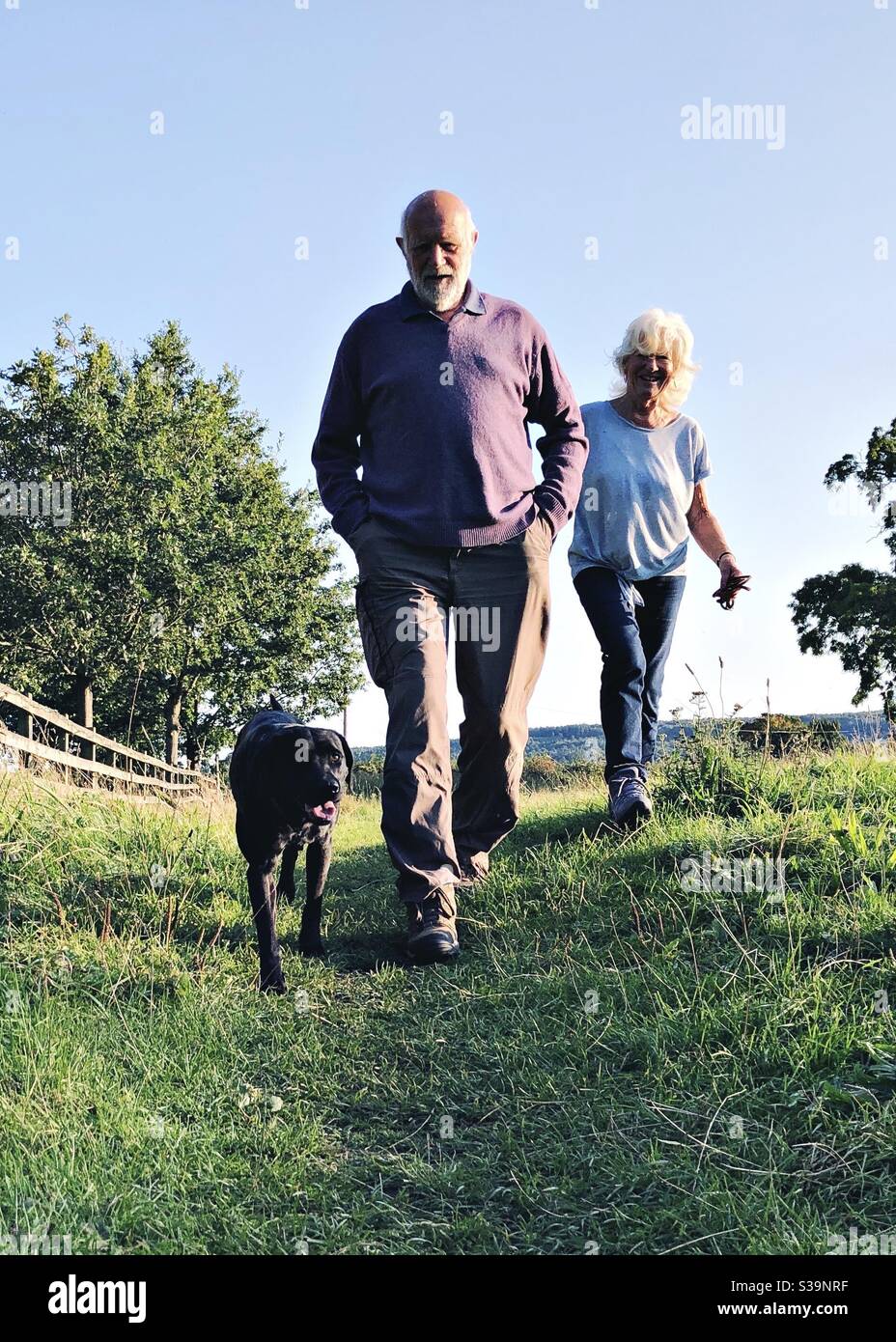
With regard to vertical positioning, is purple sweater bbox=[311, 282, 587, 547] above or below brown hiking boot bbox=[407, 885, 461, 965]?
above

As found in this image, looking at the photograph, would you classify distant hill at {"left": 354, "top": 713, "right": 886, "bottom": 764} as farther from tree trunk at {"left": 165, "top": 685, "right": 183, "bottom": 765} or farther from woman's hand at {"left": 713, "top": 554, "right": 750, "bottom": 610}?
tree trunk at {"left": 165, "top": 685, "right": 183, "bottom": 765}

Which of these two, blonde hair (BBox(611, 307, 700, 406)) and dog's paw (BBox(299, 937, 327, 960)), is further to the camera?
blonde hair (BBox(611, 307, 700, 406))

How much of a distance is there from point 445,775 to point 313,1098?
159 cm

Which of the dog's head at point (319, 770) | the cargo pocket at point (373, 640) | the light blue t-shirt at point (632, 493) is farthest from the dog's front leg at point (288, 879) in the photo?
the light blue t-shirt at point (632, 493)

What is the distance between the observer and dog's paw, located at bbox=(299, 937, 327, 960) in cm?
471

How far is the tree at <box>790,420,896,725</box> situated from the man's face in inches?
962

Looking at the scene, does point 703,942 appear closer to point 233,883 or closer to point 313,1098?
point 313,1098

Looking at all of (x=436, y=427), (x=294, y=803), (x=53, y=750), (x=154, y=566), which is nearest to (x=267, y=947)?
(x=294, y=803)

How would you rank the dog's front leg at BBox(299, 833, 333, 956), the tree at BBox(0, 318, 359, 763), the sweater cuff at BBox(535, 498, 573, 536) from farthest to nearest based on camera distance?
the tree at BBox(0, 318, 359, 763) < the sweater cuff at BBox(535, 498, 573, 536) < the dog's front leg at BBox(299, 833, 333, 956)

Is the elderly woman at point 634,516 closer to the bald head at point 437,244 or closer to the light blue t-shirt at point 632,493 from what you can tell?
the light blue t-shirt at point 632,493

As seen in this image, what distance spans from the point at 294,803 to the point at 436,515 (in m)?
1.43

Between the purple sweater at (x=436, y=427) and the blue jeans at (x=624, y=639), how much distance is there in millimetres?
986

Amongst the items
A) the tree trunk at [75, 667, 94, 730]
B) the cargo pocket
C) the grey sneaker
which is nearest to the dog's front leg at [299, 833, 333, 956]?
the cargo pocket

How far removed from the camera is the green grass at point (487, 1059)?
265 centimetres
